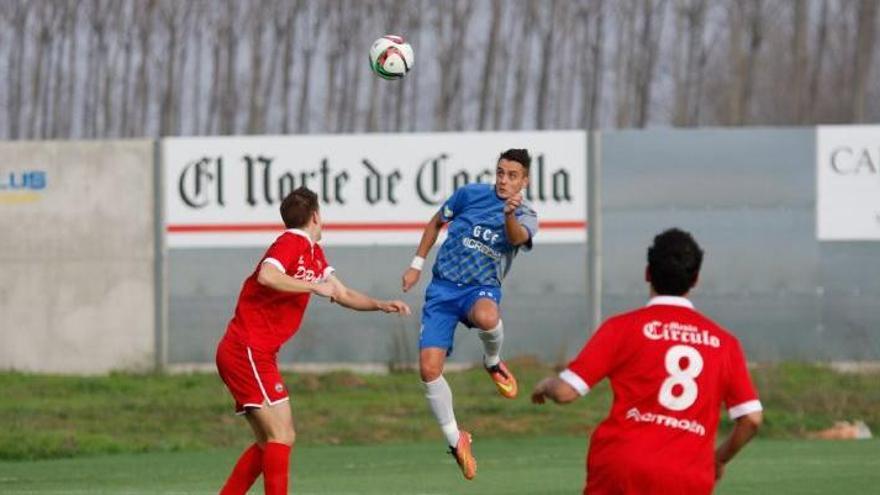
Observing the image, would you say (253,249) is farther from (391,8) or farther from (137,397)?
(391,8)

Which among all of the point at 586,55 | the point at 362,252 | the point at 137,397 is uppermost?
the point at 586,55

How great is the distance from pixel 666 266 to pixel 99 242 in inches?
776

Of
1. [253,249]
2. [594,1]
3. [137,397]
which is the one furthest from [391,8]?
[137,397]

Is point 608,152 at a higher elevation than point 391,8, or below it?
below

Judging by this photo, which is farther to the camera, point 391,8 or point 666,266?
point 391,8

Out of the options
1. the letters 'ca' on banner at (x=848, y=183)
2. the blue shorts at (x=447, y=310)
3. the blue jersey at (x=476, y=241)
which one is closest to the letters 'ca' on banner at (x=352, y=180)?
the letters 'ca' on banner at (x=848, y=183)

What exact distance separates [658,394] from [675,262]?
1.83ft

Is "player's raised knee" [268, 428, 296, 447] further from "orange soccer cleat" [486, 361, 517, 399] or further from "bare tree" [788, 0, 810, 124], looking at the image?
"bare tree" [788, 0, 810, 124]

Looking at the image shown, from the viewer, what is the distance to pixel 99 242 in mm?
27203

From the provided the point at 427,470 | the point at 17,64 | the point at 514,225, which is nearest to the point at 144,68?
the point at 17,64

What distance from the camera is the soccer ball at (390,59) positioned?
1555cm

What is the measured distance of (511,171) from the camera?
544 inches

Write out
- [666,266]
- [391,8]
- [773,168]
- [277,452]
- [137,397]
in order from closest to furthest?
[666,266] → [277,452] → [137,397] → [773,168] → [391,8]

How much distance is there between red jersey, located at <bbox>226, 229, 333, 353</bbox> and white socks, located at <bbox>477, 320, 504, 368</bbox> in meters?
2.68
